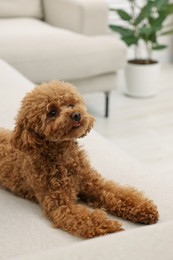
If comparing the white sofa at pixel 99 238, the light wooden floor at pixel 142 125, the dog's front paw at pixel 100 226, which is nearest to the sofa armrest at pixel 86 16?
the light wooden floor at pixel 142 125

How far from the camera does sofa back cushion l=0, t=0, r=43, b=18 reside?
3402 millimetres

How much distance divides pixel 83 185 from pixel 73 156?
8 centimetres

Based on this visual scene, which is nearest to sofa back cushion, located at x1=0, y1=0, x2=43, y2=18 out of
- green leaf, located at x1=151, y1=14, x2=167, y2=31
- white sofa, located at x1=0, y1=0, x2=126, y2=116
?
white sofa, located at x1=0, y1=0, x2=126, y2=116

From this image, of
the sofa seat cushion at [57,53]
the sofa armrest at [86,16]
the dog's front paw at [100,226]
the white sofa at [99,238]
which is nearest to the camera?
the white sofa at [99,238]

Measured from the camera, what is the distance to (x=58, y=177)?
1169mm

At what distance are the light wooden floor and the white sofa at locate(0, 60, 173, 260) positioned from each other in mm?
906

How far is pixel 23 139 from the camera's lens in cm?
110

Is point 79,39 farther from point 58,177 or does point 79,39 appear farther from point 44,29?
point 58,177

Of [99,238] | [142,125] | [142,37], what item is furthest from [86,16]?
[99,238]

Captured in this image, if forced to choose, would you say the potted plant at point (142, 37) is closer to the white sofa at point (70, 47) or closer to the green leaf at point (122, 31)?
the green leaf at point (122, 31)

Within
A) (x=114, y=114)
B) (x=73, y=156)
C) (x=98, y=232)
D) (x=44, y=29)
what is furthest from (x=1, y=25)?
(x=98, y=232)

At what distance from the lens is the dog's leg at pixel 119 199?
3.61 ft

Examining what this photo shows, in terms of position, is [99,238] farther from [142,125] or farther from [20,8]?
[20,8]

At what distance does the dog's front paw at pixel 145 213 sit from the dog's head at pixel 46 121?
0.69ft
